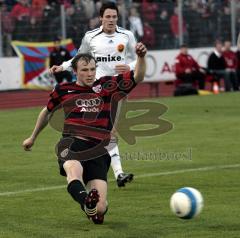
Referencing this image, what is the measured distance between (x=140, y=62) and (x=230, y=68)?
21.9 metres

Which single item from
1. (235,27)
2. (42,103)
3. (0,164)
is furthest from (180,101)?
(0,164)

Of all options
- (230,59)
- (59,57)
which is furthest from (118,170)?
(230,59)

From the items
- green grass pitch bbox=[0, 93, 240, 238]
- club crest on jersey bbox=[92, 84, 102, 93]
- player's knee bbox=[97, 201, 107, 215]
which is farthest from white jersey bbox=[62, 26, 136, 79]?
player's knee bbox=[97, 201, 107, 215]

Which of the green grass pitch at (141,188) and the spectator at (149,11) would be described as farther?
the spectator at (149,11)

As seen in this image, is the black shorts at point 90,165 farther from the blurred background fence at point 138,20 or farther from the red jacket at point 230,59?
the red jacket at point 230,59

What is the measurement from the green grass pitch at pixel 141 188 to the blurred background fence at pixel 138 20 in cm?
1043

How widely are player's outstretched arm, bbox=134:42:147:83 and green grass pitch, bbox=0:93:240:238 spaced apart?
1.45 meters

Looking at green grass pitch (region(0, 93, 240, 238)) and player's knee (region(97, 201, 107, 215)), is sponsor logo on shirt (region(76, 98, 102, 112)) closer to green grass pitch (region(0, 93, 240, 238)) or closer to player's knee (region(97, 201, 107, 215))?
player's knee (region(97, 201, 107, 215))

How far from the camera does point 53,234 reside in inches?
352

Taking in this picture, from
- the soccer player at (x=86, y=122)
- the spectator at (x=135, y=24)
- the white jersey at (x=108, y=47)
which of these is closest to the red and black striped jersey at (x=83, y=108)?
the soccer player at (x=86, y=122)

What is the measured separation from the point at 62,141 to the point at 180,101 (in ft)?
55.3

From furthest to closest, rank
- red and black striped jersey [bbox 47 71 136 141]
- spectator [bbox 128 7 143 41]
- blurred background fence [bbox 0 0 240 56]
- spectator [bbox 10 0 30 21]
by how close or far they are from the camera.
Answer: spectator [bbox 128 7 143 41], blurred background fence [bbox 0 0 240 56], spectator [bbox 10 0 30 21], red and black striped jersey [bbox 47 71 136 141]

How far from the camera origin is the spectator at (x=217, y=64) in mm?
30656

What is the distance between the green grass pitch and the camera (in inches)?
362
